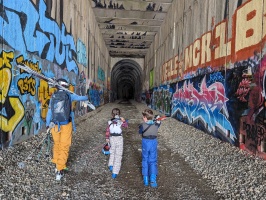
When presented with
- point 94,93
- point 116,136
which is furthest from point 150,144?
point 94,93

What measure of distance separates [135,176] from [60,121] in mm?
1953

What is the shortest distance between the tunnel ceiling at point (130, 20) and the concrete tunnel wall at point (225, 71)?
186 inches

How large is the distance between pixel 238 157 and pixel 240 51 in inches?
115

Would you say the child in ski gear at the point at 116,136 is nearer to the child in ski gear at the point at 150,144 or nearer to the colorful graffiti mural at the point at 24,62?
the child in ski gear at the point at 150,144

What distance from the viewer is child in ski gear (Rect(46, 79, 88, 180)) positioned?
4.33 metres

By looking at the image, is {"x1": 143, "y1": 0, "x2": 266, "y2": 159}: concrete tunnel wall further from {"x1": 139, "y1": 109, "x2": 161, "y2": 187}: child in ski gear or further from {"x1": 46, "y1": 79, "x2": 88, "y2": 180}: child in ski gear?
{"x1": 46, "y1": 79, "x2": 88, "y2": 180}: child in ski gear

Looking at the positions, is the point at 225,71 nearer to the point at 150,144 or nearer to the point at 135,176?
the point at 150,144

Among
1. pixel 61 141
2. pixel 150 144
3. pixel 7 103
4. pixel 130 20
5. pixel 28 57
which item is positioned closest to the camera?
pixel 150 144

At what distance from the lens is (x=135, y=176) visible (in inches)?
193

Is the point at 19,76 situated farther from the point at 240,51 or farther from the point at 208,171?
the point at 240,51

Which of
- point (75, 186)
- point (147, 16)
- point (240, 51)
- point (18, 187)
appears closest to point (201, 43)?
point (240, 51)

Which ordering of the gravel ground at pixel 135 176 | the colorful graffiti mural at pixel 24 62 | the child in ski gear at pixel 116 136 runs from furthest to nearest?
the colorful graffiti mural at pixel 24 62, the child in ski gear at pixel 116 136, the gravel ground at pixel 135 176

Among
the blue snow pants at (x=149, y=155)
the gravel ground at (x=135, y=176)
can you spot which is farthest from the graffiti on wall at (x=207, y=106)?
the blue snow pants at (x=149, y=155)

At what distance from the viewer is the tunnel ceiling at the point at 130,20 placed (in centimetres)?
1712
